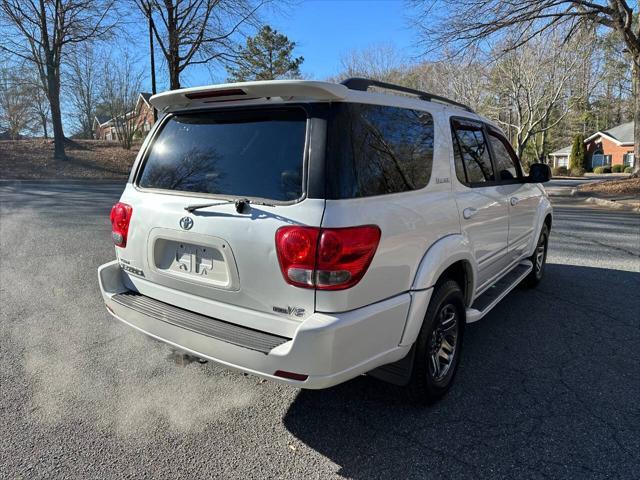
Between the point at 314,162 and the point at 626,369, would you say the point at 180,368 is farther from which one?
the point at 626,369

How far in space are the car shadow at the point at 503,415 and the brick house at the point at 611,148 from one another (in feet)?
166

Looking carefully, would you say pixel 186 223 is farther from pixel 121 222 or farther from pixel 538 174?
pixel 538 174

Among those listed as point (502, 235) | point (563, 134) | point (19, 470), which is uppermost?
point (563, 134)

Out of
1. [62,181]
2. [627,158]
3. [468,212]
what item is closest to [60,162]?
[62,181]

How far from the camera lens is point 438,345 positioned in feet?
9.43

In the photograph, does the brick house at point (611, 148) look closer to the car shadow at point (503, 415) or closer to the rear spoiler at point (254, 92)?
the car shadow at point (503, 415)

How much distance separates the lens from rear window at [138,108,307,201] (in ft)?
7.57

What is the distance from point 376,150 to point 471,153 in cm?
138

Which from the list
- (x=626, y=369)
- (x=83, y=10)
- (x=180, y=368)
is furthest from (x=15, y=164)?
(x=626, y=369)

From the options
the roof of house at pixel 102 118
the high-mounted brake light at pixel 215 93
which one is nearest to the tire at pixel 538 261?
the high-mounted brake light at pixel 215 93

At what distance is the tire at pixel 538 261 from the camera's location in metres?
5.10

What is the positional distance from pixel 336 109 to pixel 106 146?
34.1 metres

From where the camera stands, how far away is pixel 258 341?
227 centimetres

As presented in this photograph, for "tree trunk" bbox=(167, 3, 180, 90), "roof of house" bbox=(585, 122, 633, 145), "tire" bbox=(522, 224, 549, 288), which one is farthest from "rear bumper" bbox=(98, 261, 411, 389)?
"roof of house" bbox=(585, 122, 633, 145)
